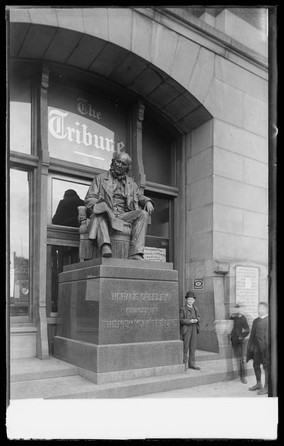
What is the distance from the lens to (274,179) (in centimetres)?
653

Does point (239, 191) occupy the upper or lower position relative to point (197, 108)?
lower

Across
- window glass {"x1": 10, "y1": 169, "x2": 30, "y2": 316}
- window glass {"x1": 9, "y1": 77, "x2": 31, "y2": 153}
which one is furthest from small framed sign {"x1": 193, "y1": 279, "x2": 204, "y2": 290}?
window glass {"x1": 9, "y1": 77, "x2": 31, "y2": 153}

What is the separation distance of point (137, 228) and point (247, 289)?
2.46m

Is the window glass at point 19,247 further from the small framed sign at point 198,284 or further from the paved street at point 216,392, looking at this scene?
the small framed sign at point 198,284

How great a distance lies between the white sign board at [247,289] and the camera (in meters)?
8.05

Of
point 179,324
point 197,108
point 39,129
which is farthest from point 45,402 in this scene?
point 197,108

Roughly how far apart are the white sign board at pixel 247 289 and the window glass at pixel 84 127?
3.62m

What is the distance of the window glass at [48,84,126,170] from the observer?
30.8 ft

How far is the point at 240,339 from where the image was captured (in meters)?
7.82

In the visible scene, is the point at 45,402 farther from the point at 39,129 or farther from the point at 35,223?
the point at 39,129

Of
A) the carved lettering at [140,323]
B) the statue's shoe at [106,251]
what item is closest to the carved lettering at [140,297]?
the carved lettering at [140,323]

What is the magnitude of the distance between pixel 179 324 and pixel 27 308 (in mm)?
2803

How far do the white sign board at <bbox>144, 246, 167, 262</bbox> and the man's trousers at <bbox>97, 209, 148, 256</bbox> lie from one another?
249 cm

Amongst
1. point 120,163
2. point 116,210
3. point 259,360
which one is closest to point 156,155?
point 120,163
